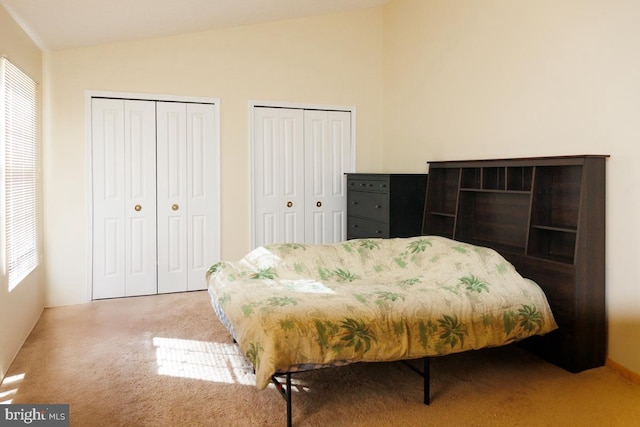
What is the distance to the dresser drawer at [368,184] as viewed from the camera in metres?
4.89

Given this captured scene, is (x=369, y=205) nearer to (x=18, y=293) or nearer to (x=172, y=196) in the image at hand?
(x=172, y=196)

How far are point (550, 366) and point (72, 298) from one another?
13.6ft

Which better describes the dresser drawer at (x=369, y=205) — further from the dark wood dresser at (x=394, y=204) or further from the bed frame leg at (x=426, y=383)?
the bed frame leg at (x=426, y=383)

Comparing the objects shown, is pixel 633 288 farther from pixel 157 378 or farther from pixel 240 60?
pixel 240 60

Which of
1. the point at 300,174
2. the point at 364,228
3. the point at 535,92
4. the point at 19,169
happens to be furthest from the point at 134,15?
Result: the point at 535,92

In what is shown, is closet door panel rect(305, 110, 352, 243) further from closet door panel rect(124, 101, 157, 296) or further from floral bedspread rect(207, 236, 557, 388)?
floral bedspread rect(207, 236, 557, 388)

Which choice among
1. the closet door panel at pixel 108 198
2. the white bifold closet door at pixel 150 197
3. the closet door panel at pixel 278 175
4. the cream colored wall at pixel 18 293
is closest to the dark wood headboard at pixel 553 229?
the closet door panel at pixel 278 175

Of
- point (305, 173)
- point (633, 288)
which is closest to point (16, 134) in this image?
point (305, 173)

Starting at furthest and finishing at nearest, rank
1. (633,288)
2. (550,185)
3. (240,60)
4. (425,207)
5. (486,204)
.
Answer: (240,60) → (425,207) → (486,204) → (550,185) → (633,288)

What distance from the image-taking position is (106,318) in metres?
4.32

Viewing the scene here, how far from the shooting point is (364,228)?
528 centimetres

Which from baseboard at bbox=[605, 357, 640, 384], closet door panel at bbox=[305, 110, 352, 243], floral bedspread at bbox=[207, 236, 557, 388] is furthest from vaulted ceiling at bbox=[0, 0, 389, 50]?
baseboard at bbox=[605, 357, 640, 384]

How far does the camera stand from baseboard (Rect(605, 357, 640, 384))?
301 centimetres

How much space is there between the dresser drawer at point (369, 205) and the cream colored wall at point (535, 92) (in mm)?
598
